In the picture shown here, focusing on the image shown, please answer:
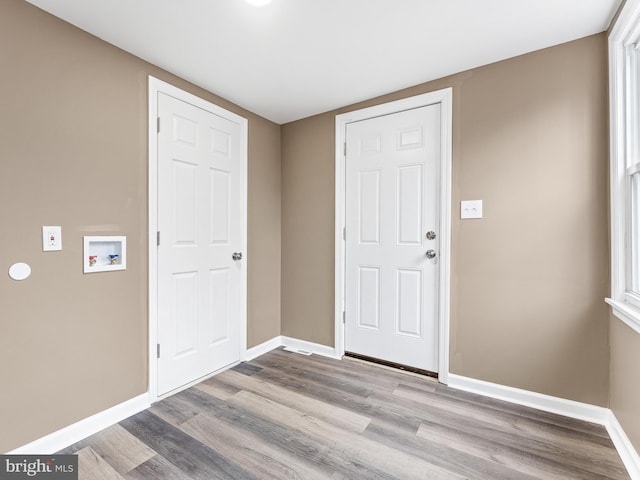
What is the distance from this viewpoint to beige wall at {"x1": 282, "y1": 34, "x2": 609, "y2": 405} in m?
1.81

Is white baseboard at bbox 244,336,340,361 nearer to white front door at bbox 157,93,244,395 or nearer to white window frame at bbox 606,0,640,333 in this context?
white front door at bbox 157,93,244,395

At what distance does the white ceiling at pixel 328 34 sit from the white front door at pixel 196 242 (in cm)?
42

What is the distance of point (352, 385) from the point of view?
2.30 m

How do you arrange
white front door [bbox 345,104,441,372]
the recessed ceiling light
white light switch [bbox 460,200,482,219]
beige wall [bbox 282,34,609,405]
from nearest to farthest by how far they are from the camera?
the recessed ceiling light
beige wall [bbox 282,34,609,405]
white light switch [bbox 460,200,482,219]
white front door [bbox 345,104,441,372]

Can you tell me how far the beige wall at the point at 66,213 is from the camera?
58.2 inches

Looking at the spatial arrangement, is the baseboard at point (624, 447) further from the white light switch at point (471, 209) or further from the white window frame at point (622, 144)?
the white light switch at point (471, 209)

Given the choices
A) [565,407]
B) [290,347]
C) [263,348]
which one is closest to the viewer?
[565,407]

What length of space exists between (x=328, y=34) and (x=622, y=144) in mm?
1759

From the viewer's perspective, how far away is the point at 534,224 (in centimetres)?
196

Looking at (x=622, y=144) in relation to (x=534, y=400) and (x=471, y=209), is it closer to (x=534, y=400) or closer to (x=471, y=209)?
(x=471, y=209)

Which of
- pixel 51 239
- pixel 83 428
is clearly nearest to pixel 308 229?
pixel 51 239

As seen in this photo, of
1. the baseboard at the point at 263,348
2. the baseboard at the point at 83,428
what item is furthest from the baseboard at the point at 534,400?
the baseboard at the point at 83,428
